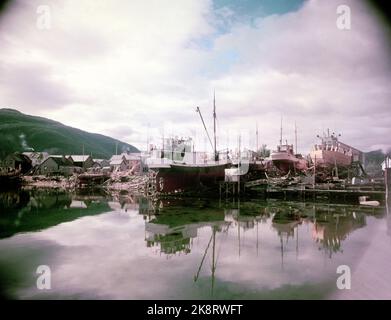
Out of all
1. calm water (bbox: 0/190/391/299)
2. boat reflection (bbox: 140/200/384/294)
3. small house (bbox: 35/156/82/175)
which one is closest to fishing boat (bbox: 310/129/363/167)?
boat reflection (bbox: 140/200/384/294)

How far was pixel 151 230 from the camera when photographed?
52.7ft

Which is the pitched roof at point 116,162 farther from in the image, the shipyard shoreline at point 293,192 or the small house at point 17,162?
the shipyard shoreline at point 293,192

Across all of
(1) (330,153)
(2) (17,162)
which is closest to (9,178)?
(2) (17,162)

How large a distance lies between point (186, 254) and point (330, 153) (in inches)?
1616

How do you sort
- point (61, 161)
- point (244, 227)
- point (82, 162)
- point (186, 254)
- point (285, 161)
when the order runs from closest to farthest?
point (186, 254)
point (244, 227)
point (285, 161)
point (61, 161)
point (82, 162)

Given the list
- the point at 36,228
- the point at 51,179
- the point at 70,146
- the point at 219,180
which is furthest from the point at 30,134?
the point at 36,228

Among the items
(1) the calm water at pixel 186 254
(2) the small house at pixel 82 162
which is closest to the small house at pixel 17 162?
(2) the small house at pixel 82 162

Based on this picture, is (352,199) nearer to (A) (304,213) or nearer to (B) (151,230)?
(A) (304,213)

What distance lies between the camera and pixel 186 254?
11555mm

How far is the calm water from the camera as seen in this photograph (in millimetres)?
8078

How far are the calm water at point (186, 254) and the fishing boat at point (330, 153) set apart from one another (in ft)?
88.3

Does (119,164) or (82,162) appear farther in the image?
(82,162)

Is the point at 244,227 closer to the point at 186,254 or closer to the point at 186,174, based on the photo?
Answer: the point at 186,254

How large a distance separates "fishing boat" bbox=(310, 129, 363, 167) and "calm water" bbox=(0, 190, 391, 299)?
88.3ft
